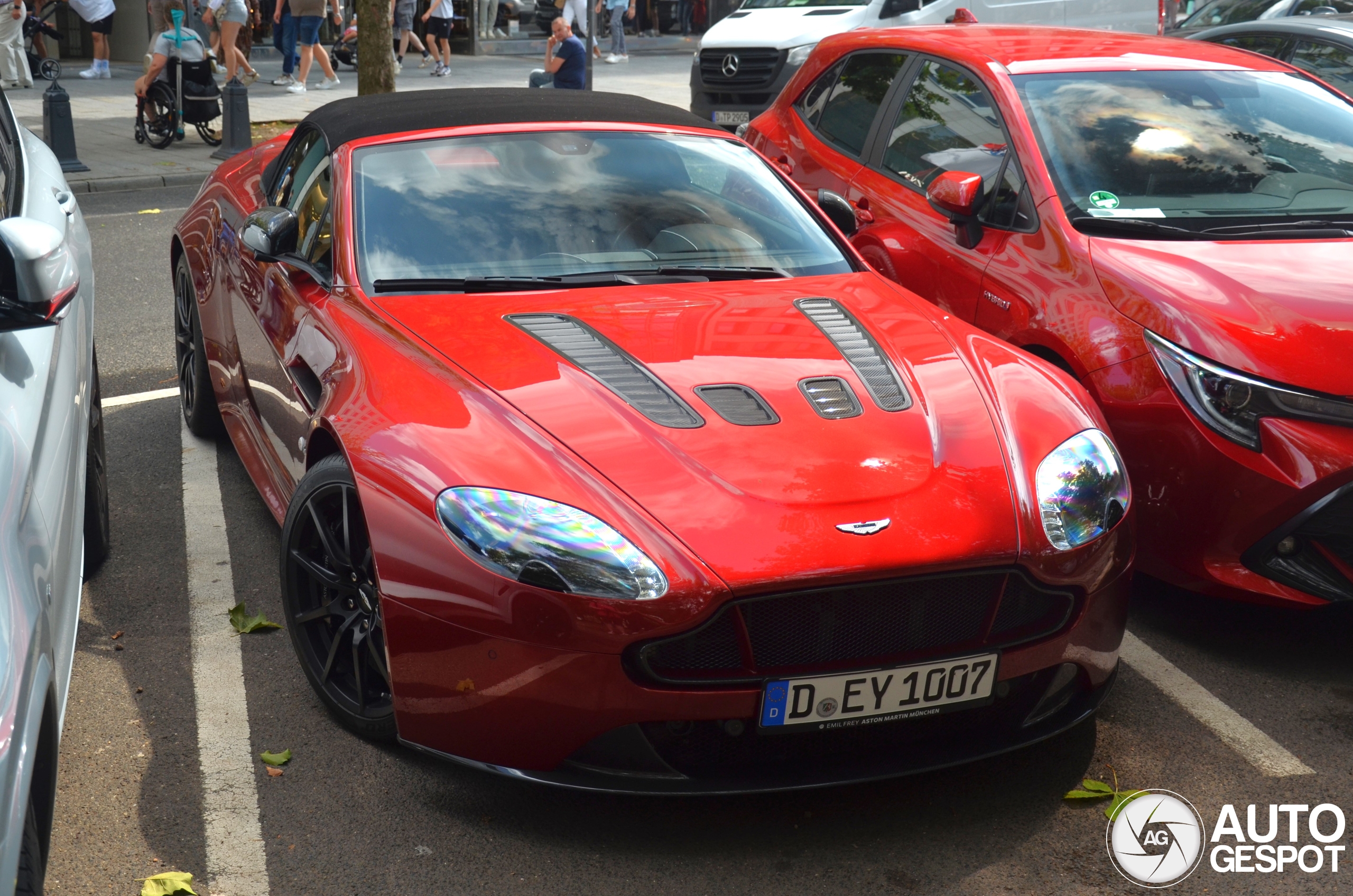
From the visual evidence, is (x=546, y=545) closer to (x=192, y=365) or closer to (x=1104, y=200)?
(x=1104, y=200)

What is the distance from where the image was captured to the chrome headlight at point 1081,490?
3.18 metres

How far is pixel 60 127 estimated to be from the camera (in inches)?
480

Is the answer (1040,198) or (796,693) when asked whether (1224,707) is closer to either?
(796,693)

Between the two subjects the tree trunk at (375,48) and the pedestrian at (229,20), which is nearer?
the tree trunk at (375,48)

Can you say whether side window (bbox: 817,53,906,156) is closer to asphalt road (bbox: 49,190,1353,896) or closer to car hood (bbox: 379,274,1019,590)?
car hood (bbox: 379,274,1019,590)

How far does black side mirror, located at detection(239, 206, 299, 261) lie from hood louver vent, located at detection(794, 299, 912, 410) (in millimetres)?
1554

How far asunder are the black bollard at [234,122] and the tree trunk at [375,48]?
110 centimetres

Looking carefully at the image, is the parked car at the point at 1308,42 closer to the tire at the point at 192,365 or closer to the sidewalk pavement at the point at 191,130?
the sidewalk pavement at the point at 191,130

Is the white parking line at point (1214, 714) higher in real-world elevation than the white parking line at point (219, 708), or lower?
higher

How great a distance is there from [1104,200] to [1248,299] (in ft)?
2.72

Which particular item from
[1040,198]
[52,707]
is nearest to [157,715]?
[52,707]

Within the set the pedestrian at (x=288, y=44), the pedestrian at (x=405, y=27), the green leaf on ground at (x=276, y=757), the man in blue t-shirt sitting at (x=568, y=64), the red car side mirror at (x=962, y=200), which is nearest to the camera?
the green leaf on ground at (x=276, y=757)

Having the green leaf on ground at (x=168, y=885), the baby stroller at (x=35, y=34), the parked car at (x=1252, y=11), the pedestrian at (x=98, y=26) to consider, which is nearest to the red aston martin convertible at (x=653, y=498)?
the green leaf on ground at (x=168, y=885)

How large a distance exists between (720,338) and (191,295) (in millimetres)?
2804
